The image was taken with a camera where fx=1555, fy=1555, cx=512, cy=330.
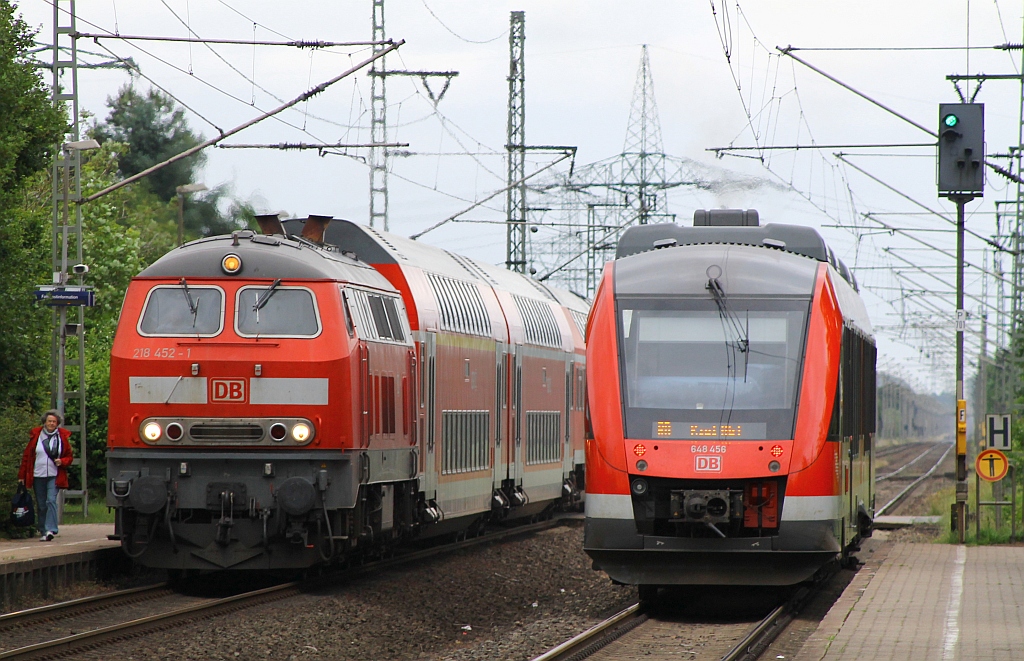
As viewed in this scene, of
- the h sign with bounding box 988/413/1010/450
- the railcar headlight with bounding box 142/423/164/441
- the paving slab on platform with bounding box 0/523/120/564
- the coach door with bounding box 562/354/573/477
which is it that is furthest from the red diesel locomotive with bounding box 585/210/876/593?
the coach door with bounding box 562/354/573/477

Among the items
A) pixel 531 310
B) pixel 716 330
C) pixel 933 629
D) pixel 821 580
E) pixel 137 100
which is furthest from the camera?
pixel 137 100

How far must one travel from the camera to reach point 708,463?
43.4ft

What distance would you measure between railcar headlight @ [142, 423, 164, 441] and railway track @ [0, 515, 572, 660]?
1.48 metres

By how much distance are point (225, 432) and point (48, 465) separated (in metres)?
4.36

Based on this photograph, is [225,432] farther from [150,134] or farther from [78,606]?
[150,134]

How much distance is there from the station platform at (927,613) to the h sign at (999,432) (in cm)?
311

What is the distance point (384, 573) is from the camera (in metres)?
17.6

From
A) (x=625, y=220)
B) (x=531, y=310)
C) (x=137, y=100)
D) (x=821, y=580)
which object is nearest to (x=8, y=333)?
(x=531, y=310)

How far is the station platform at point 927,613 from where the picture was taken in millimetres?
10789

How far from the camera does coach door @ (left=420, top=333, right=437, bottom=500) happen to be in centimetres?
1802

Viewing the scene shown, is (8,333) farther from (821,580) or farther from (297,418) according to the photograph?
(821,580)

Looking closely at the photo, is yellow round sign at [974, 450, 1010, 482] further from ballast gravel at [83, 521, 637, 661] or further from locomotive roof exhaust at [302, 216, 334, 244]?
locomotive roof exhaust at [302, 216, 334, 244]

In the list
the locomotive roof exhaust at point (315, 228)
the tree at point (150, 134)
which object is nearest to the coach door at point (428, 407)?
the locomotive roof exhaust at point (315, 228)

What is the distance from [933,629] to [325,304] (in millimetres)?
6409
